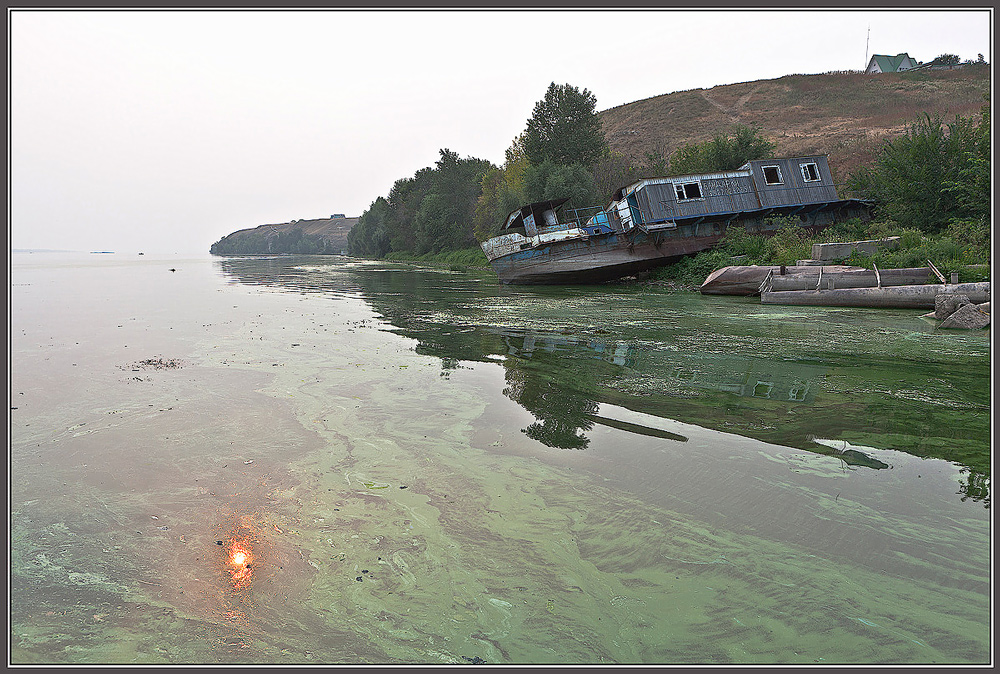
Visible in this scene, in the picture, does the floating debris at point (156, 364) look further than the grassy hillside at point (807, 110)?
No

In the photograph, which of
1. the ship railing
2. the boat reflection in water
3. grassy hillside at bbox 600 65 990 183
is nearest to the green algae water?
the boat reflection in water

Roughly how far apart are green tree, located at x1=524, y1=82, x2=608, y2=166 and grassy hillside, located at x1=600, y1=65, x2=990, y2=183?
500 inches

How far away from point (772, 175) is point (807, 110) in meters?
52.8

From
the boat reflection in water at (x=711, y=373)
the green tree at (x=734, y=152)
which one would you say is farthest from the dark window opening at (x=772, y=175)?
the boat reflection in water at (x=711, y=373)

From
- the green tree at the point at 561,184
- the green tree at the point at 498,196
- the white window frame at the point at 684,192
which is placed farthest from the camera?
the green tree at the point at 498,196

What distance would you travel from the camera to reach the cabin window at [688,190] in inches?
1014

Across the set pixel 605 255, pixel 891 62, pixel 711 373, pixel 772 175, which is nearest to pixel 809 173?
pixel 772 175

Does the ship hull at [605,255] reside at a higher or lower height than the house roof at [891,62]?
lower

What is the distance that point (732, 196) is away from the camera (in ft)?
84.5

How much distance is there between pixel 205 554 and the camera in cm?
367

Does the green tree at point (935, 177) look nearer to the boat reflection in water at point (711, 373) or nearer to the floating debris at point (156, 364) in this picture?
the boat reflection in water at point (711, 373)

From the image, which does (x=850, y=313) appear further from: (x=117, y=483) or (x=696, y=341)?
(x=117, y=483)

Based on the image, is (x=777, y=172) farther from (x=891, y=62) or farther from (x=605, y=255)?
(x=891, y=62)

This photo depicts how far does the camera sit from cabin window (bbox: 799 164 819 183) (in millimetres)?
26161
